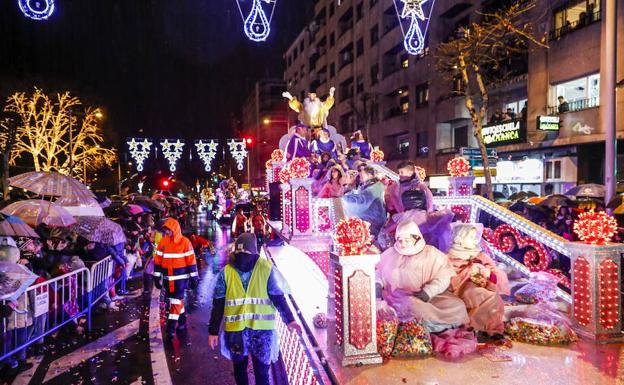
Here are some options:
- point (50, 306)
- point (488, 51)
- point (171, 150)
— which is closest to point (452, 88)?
point (488, 51)

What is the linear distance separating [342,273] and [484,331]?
95.6 inches

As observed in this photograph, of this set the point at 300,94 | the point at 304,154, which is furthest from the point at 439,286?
the point at 300,94

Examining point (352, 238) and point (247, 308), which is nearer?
point (247, 308)

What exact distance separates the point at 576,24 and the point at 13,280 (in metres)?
23.9

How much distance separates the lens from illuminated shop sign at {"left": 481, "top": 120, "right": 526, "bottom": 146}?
2391cm

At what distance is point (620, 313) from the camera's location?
21.0 ft

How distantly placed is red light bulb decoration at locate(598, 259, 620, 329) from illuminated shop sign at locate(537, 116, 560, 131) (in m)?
17.3

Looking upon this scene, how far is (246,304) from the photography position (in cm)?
473

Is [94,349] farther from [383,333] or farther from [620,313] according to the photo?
[620,313]

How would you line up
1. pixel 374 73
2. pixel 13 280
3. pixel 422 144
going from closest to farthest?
pixel 13 280
pixel 422 144
pixel 374 73

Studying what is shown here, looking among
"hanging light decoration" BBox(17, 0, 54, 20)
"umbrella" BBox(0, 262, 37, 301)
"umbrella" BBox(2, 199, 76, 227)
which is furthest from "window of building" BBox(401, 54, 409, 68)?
"umbrella" BBox(0, 262, 37, 301)

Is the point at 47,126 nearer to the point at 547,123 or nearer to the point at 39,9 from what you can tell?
the point at 39,9

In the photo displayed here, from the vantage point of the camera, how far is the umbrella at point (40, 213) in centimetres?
977

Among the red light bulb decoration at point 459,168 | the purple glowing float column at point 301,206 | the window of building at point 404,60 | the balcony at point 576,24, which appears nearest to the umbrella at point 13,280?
the purple glowing float column at point 301,206
